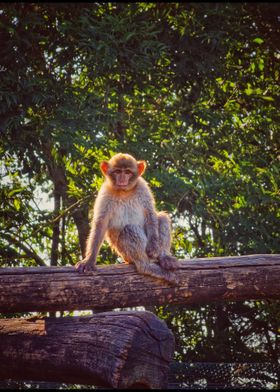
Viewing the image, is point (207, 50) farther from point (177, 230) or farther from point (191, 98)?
point (177, 230)

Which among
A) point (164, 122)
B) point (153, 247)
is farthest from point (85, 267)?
point (164, 122)

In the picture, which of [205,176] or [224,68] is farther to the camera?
[224,68]

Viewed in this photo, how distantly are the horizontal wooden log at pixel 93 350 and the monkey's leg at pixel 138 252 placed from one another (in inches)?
33.0

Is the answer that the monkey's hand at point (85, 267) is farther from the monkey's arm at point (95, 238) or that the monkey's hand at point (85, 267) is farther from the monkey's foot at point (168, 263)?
the monkey's foot at point (168, 263)

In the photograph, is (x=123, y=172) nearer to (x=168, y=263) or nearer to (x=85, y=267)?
(x=168, y=263)

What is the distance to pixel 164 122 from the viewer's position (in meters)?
10.8

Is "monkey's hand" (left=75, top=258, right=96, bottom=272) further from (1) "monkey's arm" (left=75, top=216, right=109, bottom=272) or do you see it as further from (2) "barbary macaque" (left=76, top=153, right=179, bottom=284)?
(2) "barbary macaque" (left=76, top=153, right=179, bottom=284)

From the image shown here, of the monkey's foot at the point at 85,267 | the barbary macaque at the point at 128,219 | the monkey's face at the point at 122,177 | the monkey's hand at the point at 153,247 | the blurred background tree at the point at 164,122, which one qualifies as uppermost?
the blurred background tree at the point at 164,122

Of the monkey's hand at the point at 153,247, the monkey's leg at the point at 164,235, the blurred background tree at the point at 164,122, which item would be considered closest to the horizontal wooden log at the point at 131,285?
the monkey's leg at the point at 164,235

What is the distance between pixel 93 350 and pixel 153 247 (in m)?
2.21

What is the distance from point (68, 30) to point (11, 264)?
481 cm

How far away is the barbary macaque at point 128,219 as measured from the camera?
5480 millimetres

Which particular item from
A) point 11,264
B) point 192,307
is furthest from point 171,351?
point 11,264

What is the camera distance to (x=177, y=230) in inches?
432
